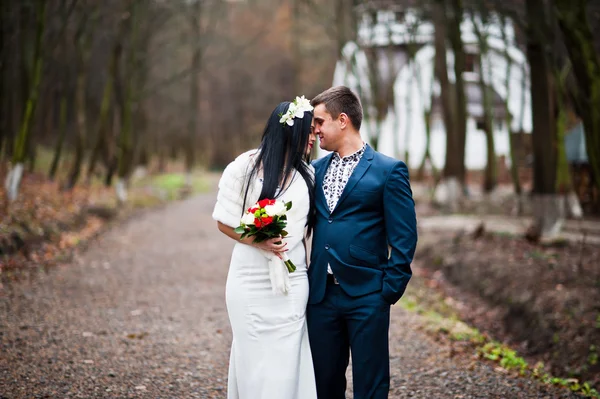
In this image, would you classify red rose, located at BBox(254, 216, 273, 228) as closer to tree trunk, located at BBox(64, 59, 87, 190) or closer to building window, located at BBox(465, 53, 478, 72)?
tree trunk, located at BBox(64, 59, 87, 190)

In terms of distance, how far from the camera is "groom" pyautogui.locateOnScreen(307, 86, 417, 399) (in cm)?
374

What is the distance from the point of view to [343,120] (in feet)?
12.9

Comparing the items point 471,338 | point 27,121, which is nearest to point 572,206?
point 471,338

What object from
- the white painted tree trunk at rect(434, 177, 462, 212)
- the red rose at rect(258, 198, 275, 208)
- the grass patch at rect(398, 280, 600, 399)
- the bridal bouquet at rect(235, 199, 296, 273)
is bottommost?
the grass patch at rect(398, 280, 600, 399)

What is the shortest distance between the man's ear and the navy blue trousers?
1018 mm

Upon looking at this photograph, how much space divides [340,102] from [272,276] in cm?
118

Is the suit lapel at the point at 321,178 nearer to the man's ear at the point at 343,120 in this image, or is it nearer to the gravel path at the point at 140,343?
the man's ear at the point at 343,120

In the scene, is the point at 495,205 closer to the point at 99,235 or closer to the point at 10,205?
the point at 99,235

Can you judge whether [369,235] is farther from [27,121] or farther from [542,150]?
[27,121]

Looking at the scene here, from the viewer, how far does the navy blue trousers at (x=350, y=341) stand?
12.3 ft

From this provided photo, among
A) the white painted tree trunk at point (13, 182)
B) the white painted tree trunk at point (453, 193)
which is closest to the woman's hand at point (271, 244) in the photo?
the white painted tree trunk at point (13, 182)

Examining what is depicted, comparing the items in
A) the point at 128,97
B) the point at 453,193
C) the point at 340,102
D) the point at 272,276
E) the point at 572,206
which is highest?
the point at 128,97

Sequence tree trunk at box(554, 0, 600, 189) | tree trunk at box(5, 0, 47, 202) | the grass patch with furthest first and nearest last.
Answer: tree trunk at box(5, 0, 47, 202)
tree trunk at box(554, 0, 600, 189)
the grass patch

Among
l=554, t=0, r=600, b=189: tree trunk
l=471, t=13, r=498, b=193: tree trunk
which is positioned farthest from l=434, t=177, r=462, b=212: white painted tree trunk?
l=554, t=0, r=600, b=189: tree trunk
